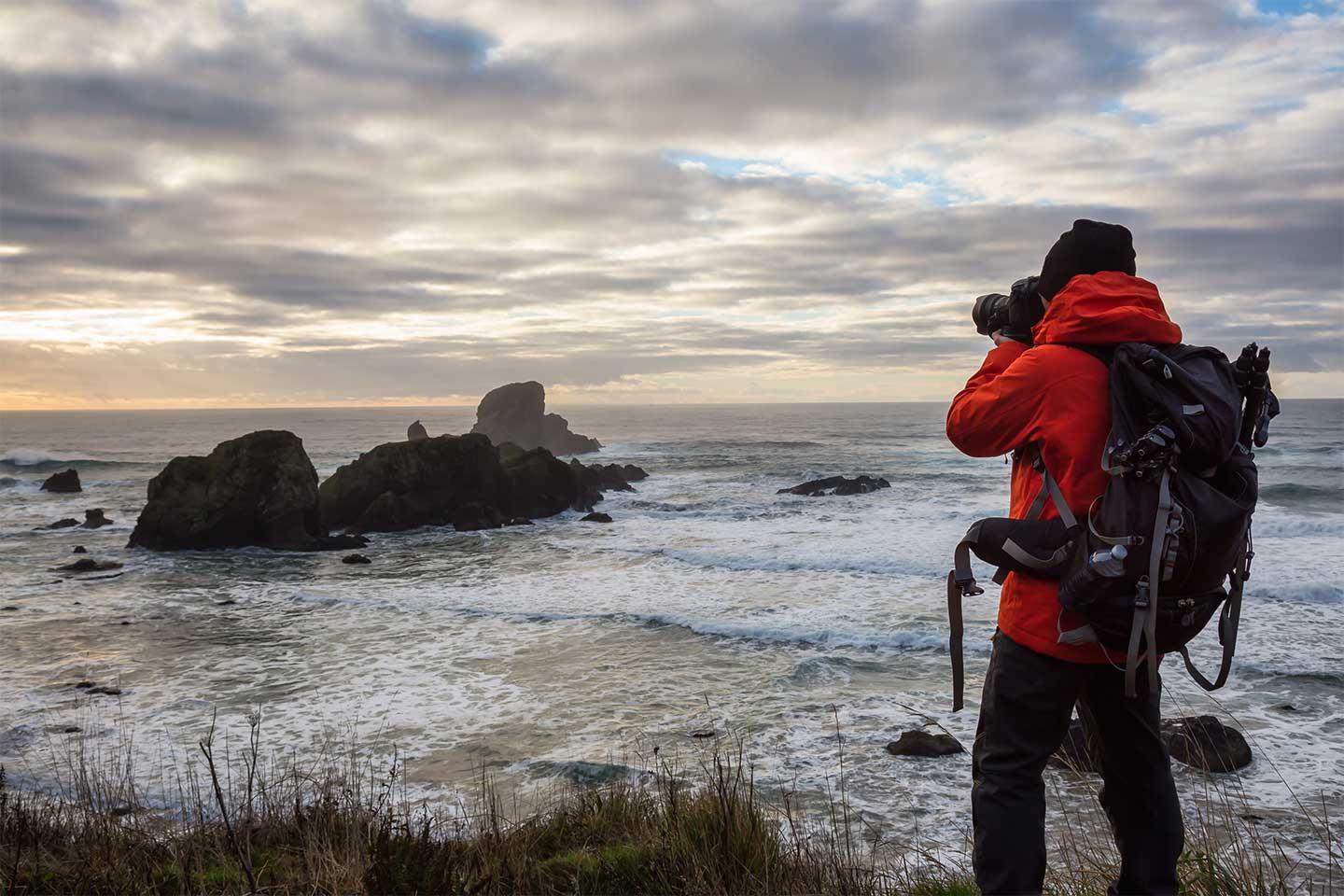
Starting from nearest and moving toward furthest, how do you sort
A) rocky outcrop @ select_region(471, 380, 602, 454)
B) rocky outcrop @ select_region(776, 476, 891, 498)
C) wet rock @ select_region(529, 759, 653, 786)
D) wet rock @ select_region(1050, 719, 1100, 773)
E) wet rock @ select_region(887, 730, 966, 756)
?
wet rock @ select_region(1050, 719, 1100, 773) → wet rock @ select_region(529, 759, 653, 786) → wet rock @ select_region(887, 730, 966, 756) → rocky outcrop @ select_region(776, 476, 891, 498) → rocky outcrop @ select_region(471, 380, 602, 454)

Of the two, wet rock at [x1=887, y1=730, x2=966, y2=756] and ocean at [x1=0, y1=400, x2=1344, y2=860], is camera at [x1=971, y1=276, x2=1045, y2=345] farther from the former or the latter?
wet rock at [x1=887, y1=730, x2=966, y2=756]

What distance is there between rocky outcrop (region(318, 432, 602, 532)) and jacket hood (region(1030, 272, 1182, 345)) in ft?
80.0

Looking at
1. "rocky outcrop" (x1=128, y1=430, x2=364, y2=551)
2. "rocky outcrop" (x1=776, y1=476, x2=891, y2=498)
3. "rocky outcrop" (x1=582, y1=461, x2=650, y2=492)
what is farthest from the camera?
"rocky outcrop" (x1=582, y1=461, x2=650, y2=492)

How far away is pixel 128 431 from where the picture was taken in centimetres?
11056

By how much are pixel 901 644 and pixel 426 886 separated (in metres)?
9.01

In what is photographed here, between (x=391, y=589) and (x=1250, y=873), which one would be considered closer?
(x=1250, y=873)

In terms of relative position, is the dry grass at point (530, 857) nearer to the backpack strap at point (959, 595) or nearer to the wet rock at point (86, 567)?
the backpack strap at point (959, 595)

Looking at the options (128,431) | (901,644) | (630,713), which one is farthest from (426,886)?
(128,431)

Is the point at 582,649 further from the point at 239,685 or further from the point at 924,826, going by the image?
the point at 924,826

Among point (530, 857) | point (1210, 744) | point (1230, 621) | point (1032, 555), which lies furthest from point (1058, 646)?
point (1210, 744)

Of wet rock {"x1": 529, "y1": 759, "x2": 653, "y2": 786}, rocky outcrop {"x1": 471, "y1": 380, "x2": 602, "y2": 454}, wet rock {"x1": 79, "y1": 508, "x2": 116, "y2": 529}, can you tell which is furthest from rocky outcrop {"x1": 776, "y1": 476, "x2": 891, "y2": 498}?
rocky outcrop {"x1": 471, "y1": 380, "x2": 602, "y2": 454}

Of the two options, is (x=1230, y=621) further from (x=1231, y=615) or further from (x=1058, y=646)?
(x=1058, y=646)

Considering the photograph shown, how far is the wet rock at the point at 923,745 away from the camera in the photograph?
7.61 m

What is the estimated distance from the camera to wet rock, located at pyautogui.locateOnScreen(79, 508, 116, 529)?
26.8 meters
